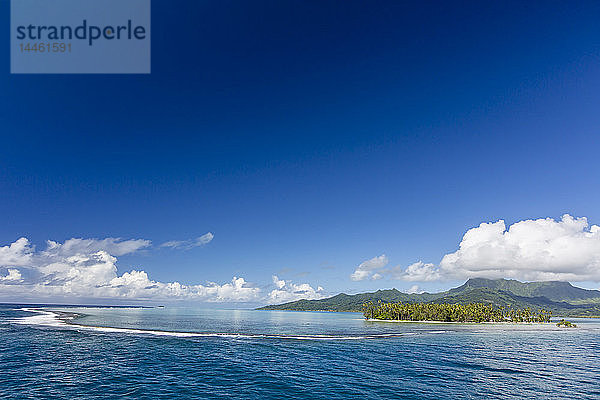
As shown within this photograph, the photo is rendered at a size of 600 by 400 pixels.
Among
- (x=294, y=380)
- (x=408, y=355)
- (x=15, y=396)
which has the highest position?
(x=15, y=396)

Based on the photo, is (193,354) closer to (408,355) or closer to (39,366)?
(39,366)

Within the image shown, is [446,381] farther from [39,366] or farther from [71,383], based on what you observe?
[39,366]

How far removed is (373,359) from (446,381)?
20660 millimetres

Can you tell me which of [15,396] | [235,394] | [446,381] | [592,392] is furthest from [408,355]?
[15,396]

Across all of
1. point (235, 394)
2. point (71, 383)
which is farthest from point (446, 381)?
point (71, 383)

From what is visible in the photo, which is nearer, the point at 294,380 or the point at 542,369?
the point at 294,380

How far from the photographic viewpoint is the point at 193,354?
2970 inches

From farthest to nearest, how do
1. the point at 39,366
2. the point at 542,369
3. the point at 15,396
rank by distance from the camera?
the point at 542,369 → the point at 39,366 → the point at 15,396

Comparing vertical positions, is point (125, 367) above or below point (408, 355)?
above

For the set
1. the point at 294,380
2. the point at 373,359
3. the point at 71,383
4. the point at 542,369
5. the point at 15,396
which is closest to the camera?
the point at 15,396

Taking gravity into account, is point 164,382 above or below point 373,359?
above

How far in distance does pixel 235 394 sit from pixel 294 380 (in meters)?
12.0

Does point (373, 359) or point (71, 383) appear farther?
point (373, 359)

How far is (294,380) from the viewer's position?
5488cm
